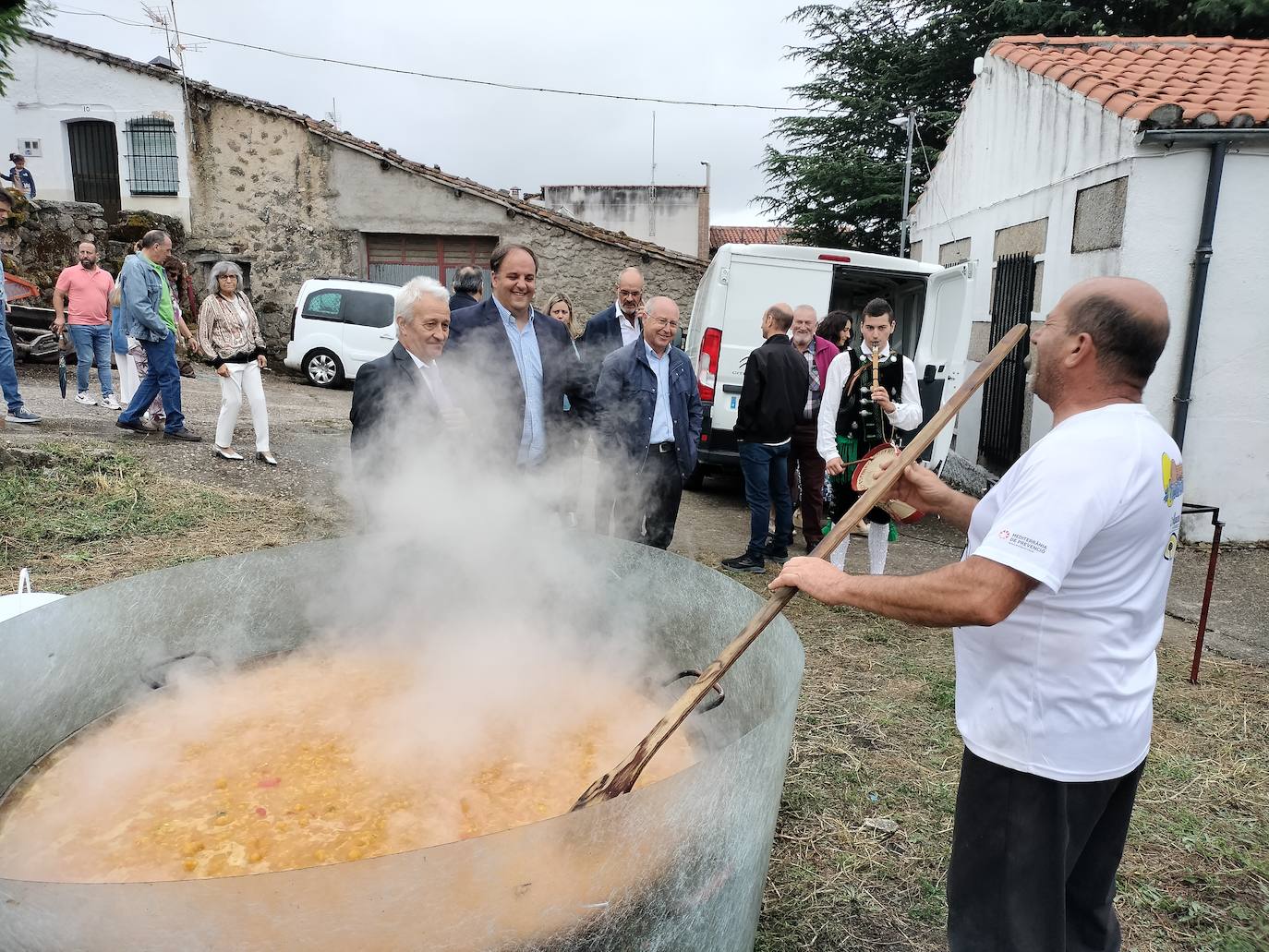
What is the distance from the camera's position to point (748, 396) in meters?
5.82

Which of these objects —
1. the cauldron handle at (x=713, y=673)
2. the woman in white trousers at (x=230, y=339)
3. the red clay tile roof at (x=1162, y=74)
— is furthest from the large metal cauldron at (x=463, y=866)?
the red clay tile roof at (x=1162, y=74)

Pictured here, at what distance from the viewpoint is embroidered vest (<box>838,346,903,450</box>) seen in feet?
17.3

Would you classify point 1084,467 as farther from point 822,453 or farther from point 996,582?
point 822,453

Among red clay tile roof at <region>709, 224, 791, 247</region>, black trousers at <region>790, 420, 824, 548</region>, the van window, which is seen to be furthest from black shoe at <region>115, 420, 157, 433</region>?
red clay tile roof at <region>709, 224, 791, 247</region>

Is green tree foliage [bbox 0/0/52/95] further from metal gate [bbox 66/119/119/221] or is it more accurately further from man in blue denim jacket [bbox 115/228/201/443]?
metal gate [bbox 66/119/119/221]

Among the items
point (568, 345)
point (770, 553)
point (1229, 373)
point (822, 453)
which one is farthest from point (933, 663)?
point (1229, 373)

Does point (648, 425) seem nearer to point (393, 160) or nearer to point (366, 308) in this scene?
point (366, 308)

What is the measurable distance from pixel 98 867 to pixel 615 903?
58.3 inches

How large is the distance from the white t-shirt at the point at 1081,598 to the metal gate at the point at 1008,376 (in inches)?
289

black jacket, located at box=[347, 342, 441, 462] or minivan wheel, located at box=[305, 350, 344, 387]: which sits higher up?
black jacket, located at box=[347, 342, 441, 462]

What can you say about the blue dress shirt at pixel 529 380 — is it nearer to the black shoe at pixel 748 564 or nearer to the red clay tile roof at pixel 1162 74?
the black shoe at pixel 748 564

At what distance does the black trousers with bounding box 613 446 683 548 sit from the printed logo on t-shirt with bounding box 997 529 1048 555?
342 cm

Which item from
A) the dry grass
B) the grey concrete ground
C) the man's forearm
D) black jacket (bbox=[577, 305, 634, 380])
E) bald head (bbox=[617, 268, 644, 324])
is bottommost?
the dry grass

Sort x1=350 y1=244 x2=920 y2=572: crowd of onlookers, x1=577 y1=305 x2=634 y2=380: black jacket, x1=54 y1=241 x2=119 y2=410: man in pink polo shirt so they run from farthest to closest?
x1=54 y1=241 x2=119 y2=410: man in pink polo shirt, x1=577 y1=305 x2=634 y2=380: black jacket, x1=350 y1=244 x2=920 y2=572: crowd of onlookers
